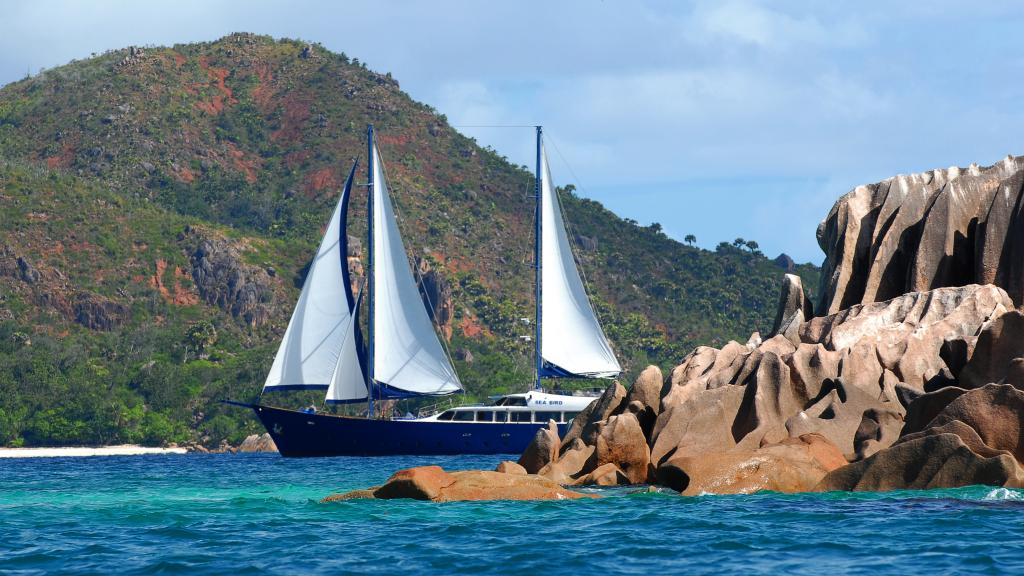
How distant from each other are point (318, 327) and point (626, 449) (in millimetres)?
36092

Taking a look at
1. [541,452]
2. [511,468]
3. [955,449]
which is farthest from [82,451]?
[955,449]

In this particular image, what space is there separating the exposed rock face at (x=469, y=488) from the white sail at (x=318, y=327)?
37.5 m

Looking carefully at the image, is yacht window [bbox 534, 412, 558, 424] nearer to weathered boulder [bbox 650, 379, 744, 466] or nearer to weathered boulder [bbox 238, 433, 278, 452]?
weathered boulder [bbox 650, 379, 744, 466]

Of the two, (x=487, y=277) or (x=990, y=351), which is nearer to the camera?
(x=990, y=351)

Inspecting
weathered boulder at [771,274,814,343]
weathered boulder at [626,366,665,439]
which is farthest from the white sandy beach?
weathered boulder at [626,366,665,439]

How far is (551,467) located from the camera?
33.5 metres

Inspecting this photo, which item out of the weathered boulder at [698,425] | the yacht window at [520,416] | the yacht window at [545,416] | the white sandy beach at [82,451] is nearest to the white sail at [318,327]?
the yacht window at [520,416]

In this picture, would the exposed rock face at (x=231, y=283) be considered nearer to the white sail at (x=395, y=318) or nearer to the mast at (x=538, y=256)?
the mast at (x=538, y=256)

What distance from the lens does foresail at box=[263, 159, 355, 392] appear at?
219 ft

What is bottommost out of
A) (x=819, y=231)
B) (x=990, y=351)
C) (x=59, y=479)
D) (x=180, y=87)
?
(x=59, y=479)

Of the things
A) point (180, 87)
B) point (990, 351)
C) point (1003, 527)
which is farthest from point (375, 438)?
point (180, 87)

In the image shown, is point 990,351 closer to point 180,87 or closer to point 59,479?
point 59,479

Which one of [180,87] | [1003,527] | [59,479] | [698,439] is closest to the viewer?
[1003,527]

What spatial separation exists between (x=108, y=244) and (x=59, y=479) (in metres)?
87.0
